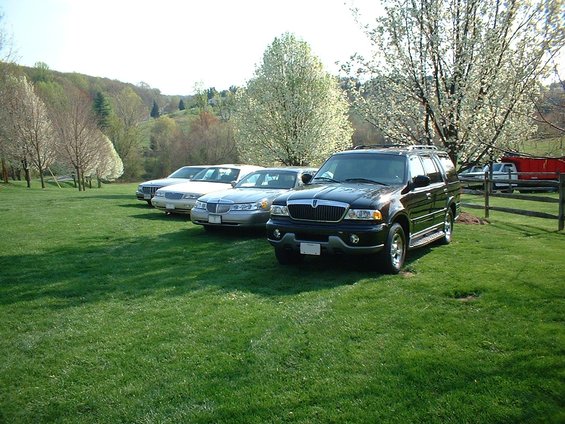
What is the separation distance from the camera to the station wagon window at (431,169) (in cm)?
938

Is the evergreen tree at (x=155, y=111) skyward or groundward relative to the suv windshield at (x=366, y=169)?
skyward

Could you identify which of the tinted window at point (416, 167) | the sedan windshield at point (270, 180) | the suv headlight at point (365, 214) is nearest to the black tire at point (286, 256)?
the suv headlight at point (365, 214)

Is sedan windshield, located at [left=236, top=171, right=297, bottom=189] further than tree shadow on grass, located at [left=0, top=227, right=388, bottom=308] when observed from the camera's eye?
Yes

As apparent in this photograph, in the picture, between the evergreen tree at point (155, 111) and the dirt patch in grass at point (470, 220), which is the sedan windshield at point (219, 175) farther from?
the evergreen tree at point (155, 111)

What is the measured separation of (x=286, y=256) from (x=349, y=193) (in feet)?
4.89

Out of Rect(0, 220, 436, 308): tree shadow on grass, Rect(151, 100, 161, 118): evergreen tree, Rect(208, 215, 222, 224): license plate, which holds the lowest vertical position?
Rect(0, 220, 436, 308): tree shadow on grass

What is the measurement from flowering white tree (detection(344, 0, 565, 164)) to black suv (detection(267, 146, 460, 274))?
5631 mm

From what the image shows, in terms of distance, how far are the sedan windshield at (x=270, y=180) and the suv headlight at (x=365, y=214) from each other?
4664 mm

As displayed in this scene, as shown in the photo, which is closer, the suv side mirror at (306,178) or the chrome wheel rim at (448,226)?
the suv side mirror at (306,178)

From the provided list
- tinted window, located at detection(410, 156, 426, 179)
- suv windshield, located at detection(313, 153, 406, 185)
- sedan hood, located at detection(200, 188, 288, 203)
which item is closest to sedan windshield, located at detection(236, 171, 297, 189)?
sedan hood, located at detection(200, 188, 288, 203)

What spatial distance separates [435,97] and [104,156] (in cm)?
4232

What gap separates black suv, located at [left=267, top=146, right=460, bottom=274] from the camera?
7102mm

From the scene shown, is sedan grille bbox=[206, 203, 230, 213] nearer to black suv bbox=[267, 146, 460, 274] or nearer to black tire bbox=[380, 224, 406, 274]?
black suv bbox=[267, 146, 460, 274]

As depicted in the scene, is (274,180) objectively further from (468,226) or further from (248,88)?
(248,88)
